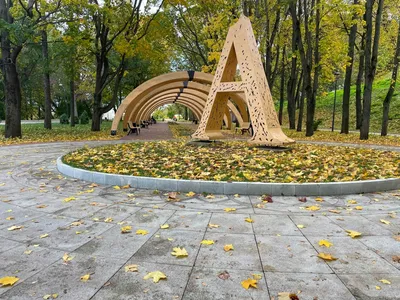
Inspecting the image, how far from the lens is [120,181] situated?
591 cm

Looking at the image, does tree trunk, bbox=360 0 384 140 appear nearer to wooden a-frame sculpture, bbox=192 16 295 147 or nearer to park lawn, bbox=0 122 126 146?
wooden a-frame sculpture, bbox=192 16 295 147

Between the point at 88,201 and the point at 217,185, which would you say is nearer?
the point at 88,201

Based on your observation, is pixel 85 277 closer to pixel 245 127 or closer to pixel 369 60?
pixel 369 60

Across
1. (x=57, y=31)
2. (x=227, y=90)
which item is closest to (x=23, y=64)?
(x=57, y=31)

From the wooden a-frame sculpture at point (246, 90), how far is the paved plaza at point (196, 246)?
5448mm

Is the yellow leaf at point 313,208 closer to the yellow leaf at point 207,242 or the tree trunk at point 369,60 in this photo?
the yellow leaf at point 207,242

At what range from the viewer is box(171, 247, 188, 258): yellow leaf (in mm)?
2948

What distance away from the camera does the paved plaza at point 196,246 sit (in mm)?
2408

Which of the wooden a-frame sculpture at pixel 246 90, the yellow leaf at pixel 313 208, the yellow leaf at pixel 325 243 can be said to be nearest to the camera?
the yellow leaf at pixel 325 243

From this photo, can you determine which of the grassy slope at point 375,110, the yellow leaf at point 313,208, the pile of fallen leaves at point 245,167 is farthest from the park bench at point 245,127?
the yellow leaf at point 313,208

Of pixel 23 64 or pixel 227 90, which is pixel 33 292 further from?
pixel 23 64

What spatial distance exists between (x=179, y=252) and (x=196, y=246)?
25 centimetres

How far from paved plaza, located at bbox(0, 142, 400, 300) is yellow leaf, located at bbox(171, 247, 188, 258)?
0.17ft

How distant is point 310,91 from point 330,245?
14.8m
